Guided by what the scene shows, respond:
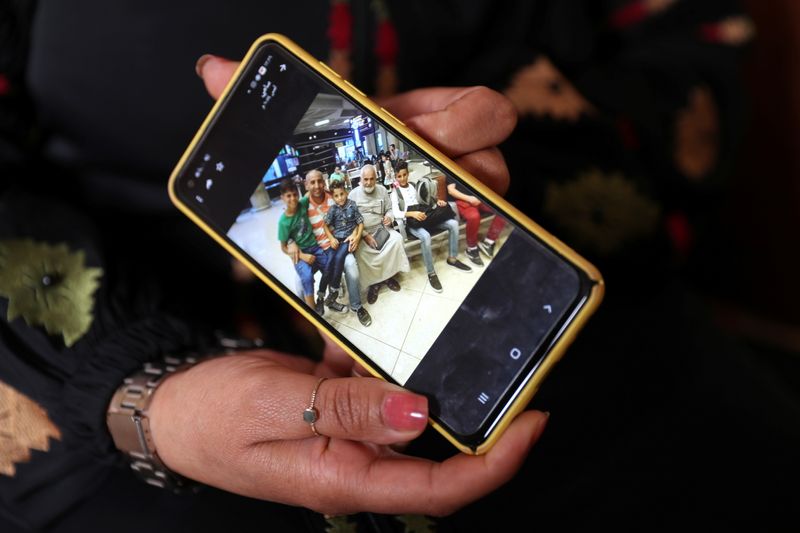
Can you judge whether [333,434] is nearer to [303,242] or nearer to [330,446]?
[330,446]

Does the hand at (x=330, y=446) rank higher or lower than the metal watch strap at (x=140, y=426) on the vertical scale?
higher

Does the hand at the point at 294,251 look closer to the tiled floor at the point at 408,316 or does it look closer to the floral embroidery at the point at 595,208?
the tiled floor at the point at 408,316

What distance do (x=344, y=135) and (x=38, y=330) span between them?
0.29 metres

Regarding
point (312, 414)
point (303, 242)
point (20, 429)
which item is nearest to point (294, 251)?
point (303, 242)

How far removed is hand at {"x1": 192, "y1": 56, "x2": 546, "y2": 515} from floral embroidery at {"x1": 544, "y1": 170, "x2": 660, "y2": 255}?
158mm

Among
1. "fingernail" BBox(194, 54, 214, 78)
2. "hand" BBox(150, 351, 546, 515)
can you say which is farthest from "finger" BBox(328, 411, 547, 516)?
"fingernail" BBox(194, 54, 214, 78)

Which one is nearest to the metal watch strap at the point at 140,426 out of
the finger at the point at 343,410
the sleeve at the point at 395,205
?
the finger at the point at 343,410

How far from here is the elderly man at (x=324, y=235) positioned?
44 centimetres

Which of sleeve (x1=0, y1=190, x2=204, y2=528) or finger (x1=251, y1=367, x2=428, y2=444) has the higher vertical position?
finger (x1=251, y1=367, x2=428, y2=444)

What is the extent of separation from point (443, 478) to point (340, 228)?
0.19 m

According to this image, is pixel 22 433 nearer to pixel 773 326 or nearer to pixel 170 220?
pixel 170 220

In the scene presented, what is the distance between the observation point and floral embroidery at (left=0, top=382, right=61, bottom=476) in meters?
0.47

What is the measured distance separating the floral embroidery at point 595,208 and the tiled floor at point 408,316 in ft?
0.70

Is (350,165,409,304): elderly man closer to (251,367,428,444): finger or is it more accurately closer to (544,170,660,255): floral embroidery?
(251,367,428,444): finger
